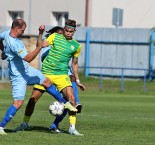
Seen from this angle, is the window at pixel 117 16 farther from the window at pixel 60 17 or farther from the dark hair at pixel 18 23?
the dark hair at pixel 18 23

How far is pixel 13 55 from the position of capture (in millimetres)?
13555

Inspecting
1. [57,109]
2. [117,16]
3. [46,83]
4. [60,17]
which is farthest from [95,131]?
[60,17]

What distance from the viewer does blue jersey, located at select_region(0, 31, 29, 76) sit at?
13.4 metres

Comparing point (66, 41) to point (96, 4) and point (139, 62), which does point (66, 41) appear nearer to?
point (139, 62)

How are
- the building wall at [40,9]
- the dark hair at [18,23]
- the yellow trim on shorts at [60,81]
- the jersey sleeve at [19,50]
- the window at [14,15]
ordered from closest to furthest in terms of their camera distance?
the jersey sleeve at [19,50] → the dark hair at [18,23] → the yellow trim on shorts at [60,81] → the building wall at [40,9] → the window at [14,15]

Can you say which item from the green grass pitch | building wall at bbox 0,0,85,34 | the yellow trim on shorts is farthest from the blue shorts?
building wall at bbox 0,0,85,34

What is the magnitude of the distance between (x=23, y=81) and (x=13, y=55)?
514 mm

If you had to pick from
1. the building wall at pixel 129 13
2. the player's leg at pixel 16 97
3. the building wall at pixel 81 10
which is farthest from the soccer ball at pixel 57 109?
the building wall at pixel 129 13

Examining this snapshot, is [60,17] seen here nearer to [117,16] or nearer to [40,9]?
[40,9]

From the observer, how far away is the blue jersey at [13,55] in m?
13.4

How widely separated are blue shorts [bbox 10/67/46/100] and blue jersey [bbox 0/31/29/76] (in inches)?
3.7

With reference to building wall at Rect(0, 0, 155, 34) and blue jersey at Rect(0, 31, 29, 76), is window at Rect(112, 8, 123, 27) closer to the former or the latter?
building wall at Rect(0, 0, 155, 34)

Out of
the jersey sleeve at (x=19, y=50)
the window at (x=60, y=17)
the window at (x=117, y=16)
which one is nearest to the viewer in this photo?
the jersey sleeve at (x=19, y=50)

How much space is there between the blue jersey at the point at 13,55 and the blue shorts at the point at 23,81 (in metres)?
0.09
